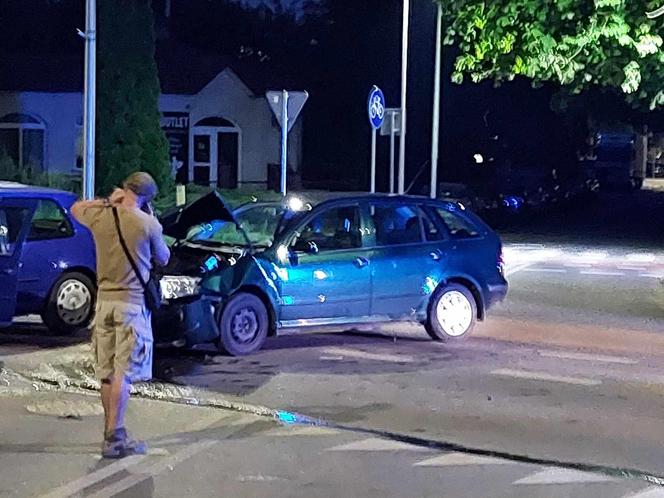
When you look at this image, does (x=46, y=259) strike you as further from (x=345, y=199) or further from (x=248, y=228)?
(x=345, y=199)

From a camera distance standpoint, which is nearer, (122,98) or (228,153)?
(122,98)

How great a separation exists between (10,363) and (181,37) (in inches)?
1825

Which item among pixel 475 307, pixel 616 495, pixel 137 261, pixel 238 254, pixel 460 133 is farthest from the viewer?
pixel 460 133

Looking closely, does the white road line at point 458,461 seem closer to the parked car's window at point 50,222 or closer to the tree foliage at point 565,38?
the parked car's window at point 50,222

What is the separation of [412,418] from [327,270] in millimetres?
3131

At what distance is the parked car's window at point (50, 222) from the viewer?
12.8 metres

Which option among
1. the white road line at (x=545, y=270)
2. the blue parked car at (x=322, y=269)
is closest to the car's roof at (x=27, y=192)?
Result: the blue parked car at (x=322, y=269)

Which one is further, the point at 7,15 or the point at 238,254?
the point at 7,15

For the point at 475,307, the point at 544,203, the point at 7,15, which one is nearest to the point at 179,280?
the point at 475,307

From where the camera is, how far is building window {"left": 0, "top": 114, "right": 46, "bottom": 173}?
4166 cm

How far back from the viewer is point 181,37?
184ft

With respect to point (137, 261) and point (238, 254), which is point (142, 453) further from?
point (238, 254)

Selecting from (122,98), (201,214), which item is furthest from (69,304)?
(122,98)

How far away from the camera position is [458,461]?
791 centimetres
